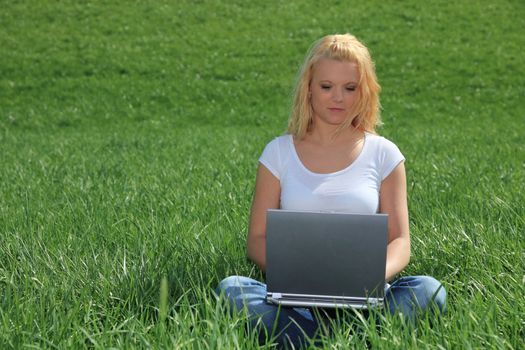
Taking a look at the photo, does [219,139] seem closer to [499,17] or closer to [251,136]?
[251,136]

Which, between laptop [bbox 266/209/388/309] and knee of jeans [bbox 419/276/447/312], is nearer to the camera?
laptop [bbox 266/209/388/309]

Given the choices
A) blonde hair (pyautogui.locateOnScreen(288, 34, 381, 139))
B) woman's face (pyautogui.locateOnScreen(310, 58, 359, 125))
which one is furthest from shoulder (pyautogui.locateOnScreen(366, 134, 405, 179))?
woman's face (pyautogui.locateOnScreen(310, 58, 359, 125))

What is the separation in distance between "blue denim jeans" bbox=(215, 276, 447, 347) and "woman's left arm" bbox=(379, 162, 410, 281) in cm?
17

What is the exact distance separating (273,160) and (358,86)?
0.52 m

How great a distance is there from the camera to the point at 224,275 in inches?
143

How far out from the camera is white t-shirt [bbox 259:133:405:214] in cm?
342

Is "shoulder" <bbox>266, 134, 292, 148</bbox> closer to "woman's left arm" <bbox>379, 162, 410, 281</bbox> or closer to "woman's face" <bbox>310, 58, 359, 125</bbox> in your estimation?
"woman's face" <bbox>310, 58, 359, 125</bbox>

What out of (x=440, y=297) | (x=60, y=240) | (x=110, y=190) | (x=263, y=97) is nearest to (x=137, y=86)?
(x=263, y=97)

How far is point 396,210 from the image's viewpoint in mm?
3463

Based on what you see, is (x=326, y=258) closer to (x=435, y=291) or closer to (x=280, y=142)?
(x=435, y=291)

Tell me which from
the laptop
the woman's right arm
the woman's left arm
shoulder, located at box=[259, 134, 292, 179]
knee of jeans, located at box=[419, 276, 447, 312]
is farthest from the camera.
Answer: shoulder, located at box=[259, 134, 292, 179]

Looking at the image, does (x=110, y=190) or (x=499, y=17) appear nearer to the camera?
(x=110, y=190)

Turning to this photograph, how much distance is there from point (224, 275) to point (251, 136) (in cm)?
865

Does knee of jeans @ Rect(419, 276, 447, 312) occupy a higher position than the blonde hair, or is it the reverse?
the blonde hair
